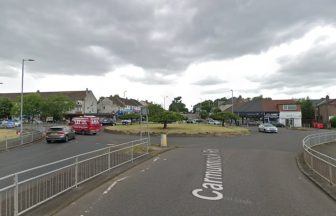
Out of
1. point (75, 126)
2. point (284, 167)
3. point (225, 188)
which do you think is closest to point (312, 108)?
point (75, 126)

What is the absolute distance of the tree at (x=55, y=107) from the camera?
291 ft

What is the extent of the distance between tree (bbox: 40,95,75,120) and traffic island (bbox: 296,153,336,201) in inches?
3057

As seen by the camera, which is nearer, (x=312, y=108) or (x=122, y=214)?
(x=122, y=214)

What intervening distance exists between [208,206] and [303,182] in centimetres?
532

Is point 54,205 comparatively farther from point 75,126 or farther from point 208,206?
point 75,126

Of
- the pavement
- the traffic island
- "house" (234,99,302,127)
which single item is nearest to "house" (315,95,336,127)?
"house" (234,99,302,127)

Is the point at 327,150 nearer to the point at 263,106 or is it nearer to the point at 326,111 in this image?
the point at 263,106

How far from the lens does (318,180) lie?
12969mm

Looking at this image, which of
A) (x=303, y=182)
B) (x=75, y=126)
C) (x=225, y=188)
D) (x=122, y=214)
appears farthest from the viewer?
(x=75, y=126)

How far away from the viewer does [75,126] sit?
149 feet

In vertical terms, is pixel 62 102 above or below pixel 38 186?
above

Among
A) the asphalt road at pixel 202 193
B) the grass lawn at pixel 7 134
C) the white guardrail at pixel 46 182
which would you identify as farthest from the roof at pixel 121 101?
the asphalt road at pixel 202 193

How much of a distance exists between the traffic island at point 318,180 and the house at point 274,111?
68.6m

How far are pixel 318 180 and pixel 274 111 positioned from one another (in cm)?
8210
